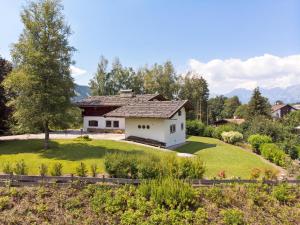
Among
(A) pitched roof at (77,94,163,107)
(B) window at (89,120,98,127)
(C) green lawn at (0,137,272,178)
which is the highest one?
(A) pitched roof at (77,94,163,107)

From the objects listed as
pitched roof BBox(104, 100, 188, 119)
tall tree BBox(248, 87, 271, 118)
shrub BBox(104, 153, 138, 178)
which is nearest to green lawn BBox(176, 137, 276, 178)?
pitched roof BBox(104, 100, 188, 119)

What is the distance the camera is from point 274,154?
21.2m

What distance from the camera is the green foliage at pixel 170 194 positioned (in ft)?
31.4

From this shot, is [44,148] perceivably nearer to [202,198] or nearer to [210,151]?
[210,151]

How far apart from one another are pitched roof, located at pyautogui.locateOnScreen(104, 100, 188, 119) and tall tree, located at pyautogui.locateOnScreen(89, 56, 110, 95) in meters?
33.2

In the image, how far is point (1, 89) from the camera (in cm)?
2555

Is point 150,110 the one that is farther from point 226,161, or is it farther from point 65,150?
point 226,161

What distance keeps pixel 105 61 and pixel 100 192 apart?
55263 millimetres

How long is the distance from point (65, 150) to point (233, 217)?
18.0 meters

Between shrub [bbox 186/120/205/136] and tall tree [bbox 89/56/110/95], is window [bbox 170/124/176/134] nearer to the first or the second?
shrub [bbox 186/120/205/136]

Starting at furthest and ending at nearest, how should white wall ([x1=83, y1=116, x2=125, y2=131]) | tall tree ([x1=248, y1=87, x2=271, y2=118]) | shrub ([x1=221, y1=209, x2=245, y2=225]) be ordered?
tall tree ([x1=248, y1=87, x2=271, y2=118]), white wall ([x1=83, y1=116, x2=125, y2=131]), shrub ([x1=221, y1=209, x2=245, y2=225])

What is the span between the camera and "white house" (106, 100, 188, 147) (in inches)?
1044

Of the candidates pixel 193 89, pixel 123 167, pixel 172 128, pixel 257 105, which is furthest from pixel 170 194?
pixel 193 89

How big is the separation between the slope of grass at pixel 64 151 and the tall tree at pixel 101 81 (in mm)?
34874
